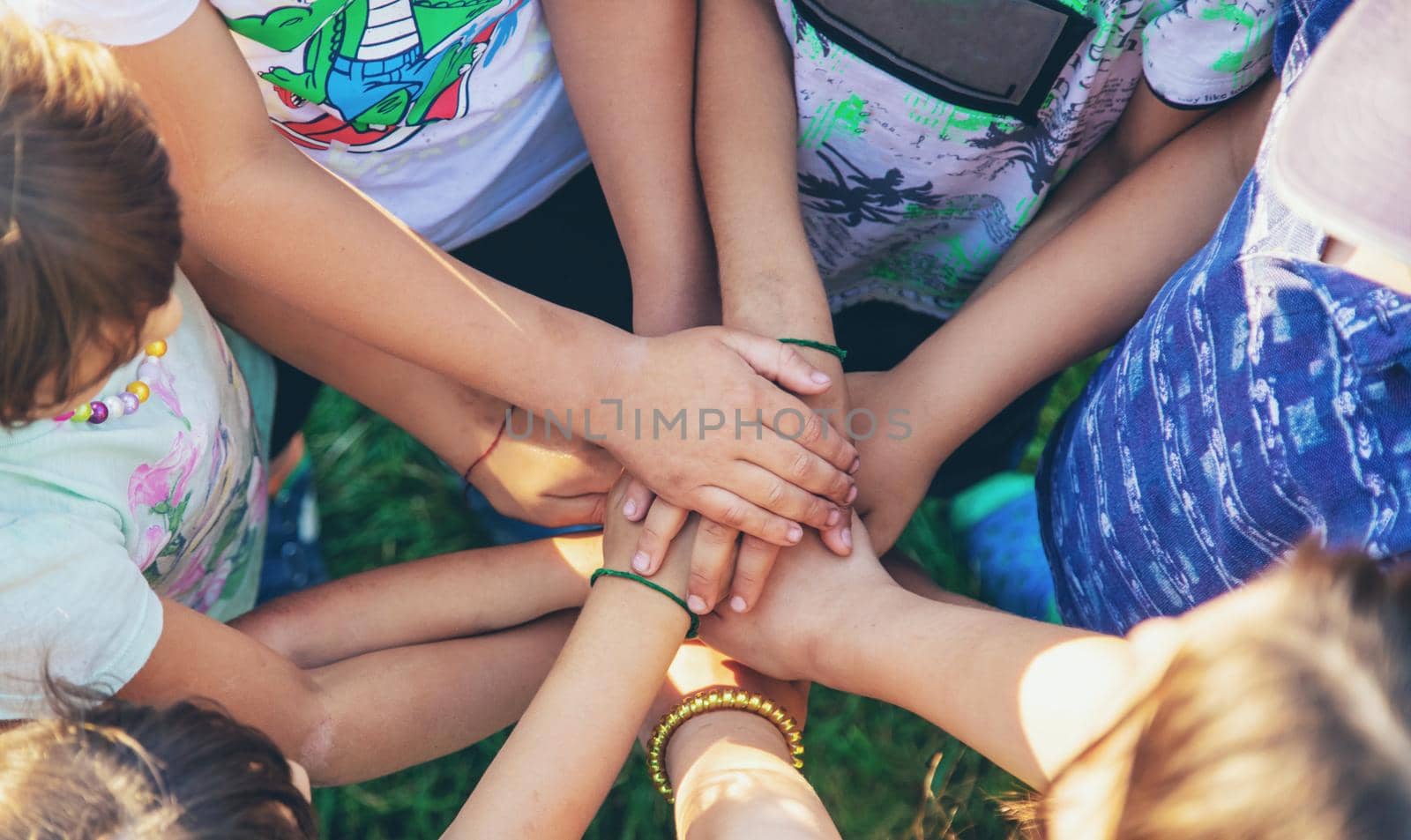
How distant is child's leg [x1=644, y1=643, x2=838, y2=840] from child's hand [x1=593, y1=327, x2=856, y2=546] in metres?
0.21

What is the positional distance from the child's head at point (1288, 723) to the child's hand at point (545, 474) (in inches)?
30.2

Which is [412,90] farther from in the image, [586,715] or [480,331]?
[586,715]

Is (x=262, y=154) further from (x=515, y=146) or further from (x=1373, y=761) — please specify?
(x=1373, y=761)

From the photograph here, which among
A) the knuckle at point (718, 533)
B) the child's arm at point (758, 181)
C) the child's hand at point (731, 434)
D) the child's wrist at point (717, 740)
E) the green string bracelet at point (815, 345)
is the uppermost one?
the child's arm at point (758, 181)

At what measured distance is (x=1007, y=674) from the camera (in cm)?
93

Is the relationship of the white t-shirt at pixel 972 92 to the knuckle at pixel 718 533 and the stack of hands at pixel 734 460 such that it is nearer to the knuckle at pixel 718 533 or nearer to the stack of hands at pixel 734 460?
the stack of hands at pixel 734 460

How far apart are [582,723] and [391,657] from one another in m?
0.29

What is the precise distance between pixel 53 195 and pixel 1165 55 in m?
1.00

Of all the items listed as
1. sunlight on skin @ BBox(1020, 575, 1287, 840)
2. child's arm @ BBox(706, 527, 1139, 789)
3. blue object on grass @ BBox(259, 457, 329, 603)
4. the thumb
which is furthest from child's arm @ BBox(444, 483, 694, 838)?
blue object on grass @ BBox(259, 457, 329, 603)

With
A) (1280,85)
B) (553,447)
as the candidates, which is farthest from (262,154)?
(1280,85)

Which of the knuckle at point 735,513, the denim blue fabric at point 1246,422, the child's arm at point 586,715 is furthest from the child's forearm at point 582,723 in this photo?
the denim blue fabric at point 1246,422

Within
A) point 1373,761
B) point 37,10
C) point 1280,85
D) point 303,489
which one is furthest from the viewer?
point 303,489

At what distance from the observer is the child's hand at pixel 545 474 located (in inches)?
51.7

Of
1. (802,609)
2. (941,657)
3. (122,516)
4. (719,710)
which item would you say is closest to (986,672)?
(941,657)
